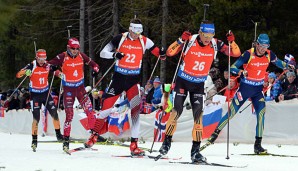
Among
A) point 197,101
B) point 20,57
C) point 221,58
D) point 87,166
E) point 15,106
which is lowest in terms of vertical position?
point 20,57

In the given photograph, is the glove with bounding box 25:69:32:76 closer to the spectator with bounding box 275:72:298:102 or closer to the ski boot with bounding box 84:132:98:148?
the ski boot with bounding box 84:132:98:148

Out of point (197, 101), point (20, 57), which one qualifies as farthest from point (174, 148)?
point (20, 57)

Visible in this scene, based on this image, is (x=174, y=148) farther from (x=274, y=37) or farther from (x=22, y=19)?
(x=22, y=19)

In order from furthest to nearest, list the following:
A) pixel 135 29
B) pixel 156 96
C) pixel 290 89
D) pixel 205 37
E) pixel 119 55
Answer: pixel 156 96, pixel 290 89, pixel 135 29, pixel 119 55, pixel 205 37

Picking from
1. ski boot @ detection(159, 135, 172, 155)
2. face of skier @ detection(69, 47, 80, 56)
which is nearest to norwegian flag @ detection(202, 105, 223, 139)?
face of skier @ detection(69, 47, 80, 56)

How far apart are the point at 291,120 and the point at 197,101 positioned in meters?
5.38

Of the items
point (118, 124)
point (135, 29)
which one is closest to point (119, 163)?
point (135, 29)

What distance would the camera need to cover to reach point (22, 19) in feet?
126

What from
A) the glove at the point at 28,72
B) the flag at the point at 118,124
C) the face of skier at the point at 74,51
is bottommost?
the flag at the point at 118,124

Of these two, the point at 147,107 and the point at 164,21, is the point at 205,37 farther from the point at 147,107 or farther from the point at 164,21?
the point at 164,21

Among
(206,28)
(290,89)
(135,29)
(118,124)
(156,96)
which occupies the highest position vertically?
(206,28)

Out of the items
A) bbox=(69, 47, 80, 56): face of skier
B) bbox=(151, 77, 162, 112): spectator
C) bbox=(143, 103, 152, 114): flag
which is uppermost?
bbox=(69, 47, 80, 56): face of skier

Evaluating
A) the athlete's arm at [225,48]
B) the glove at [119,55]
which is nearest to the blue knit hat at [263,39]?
the athlete's arm at [225,48]

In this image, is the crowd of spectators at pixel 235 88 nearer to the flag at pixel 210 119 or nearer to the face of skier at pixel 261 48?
the flag at pixel 210 119
